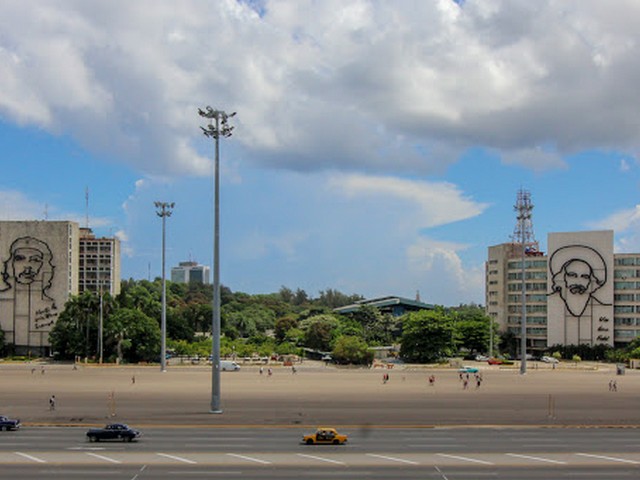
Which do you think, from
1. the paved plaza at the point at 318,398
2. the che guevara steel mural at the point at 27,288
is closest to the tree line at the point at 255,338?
the che guevara steel mural at the point at 27,288

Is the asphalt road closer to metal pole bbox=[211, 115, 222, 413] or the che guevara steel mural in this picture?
metal pole bbox=[211, 115, 222, 413]

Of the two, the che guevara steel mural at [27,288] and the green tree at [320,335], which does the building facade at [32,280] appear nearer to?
the che guevara steel mural at [27,288]

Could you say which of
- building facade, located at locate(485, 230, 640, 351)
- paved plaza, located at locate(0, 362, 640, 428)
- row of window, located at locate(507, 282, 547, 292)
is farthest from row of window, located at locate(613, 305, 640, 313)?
paved plaza, located at locate(0, 362, 640, 428)

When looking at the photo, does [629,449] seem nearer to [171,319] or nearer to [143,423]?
[143,423]

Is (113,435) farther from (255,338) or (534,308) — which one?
(534,308)

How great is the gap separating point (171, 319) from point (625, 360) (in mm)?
78315

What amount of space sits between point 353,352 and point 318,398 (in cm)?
4522

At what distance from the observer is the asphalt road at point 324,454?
2452cm

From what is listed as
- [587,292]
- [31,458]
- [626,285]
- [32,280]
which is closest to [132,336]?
[32,280]

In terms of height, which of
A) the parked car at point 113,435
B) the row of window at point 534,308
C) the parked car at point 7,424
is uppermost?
the row of window at point 534,308

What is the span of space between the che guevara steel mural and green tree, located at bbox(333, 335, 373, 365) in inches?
1923

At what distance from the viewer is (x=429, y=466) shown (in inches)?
1015

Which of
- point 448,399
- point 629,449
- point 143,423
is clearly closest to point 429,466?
point 629,449

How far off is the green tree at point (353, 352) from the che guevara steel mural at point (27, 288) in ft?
160
